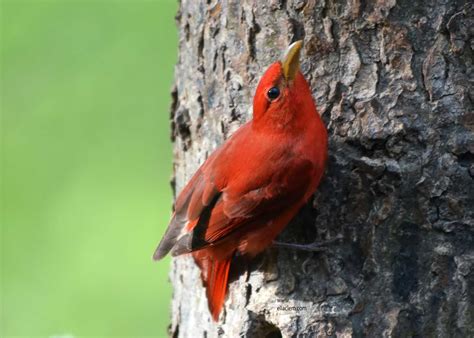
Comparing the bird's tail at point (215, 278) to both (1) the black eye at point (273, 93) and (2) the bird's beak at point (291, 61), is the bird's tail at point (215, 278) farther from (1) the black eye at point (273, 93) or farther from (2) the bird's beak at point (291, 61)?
(2) the bird's beak at point (291, 61)

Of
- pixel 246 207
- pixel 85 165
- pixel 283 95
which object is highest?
pixel 85 165

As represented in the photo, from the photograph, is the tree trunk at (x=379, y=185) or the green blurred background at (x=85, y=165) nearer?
the tree trunk at (x=379, y=185)

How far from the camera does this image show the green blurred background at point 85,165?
6.57 meters

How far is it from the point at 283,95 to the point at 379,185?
50 centimetres

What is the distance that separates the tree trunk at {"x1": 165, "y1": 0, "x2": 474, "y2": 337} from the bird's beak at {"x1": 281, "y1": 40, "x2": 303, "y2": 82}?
0.42ft

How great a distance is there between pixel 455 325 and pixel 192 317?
118 centimetres

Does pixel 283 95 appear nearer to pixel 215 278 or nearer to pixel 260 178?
pixel 260 178

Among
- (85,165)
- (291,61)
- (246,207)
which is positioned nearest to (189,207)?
(246,207)

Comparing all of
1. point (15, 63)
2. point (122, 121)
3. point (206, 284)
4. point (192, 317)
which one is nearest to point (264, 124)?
point (206, 284)

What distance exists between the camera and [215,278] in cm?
417

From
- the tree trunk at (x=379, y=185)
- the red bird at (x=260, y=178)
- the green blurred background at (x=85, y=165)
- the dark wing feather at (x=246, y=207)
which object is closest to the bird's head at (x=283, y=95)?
the red bird at (x=260, y=178)

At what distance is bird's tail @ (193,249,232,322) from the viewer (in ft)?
13.6

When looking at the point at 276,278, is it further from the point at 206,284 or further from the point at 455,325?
the point at 455,325

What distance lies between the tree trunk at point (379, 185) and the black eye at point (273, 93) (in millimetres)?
150
